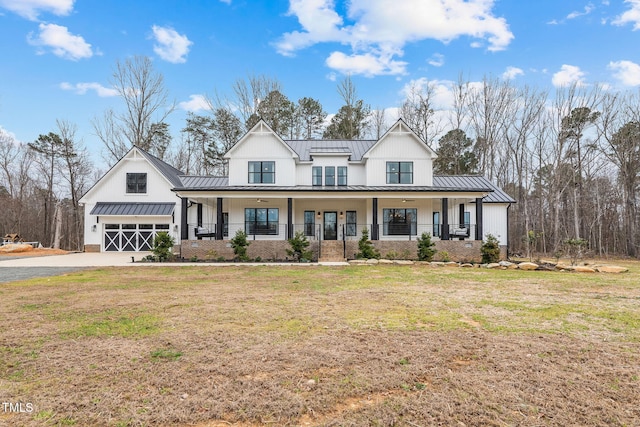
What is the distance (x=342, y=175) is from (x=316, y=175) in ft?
5.68

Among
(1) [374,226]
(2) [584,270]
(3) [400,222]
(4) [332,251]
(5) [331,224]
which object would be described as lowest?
(2) [584,270]

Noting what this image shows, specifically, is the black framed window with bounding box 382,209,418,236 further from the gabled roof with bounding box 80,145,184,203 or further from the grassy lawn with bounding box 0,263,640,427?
the gabled roof with bounding box 80,145,184,203

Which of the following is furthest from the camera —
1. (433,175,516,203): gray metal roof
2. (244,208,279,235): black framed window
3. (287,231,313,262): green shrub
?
(433,175,516,203): gray metal roof

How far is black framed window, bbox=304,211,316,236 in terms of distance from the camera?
21438mm

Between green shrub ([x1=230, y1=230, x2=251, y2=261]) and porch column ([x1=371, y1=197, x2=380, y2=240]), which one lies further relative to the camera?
porch column ([x1=371, y1=197, x2=380, y2=240])

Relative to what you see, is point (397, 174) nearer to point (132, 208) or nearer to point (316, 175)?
point (316, 175)

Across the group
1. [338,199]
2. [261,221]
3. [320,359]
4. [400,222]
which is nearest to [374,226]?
[400,222]

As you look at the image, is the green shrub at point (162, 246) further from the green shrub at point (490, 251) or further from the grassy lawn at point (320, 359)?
the green shrub at point (490, 251)

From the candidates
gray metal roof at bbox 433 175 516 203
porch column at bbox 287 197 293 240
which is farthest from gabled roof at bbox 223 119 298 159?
gray metal roof at bbox 433 175 516 203

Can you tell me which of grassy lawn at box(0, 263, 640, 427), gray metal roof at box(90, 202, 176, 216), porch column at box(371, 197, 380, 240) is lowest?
grassy lawn at box(0, 263, 640, 427)

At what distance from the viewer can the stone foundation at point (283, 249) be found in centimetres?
1780

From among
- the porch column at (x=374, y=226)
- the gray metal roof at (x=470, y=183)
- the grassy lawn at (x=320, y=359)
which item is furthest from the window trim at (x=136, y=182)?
the gray metal roof at (x=470, y=183)

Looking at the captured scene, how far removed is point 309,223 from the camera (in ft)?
70.6

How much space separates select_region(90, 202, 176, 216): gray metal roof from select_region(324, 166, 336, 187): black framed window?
11.4 m
